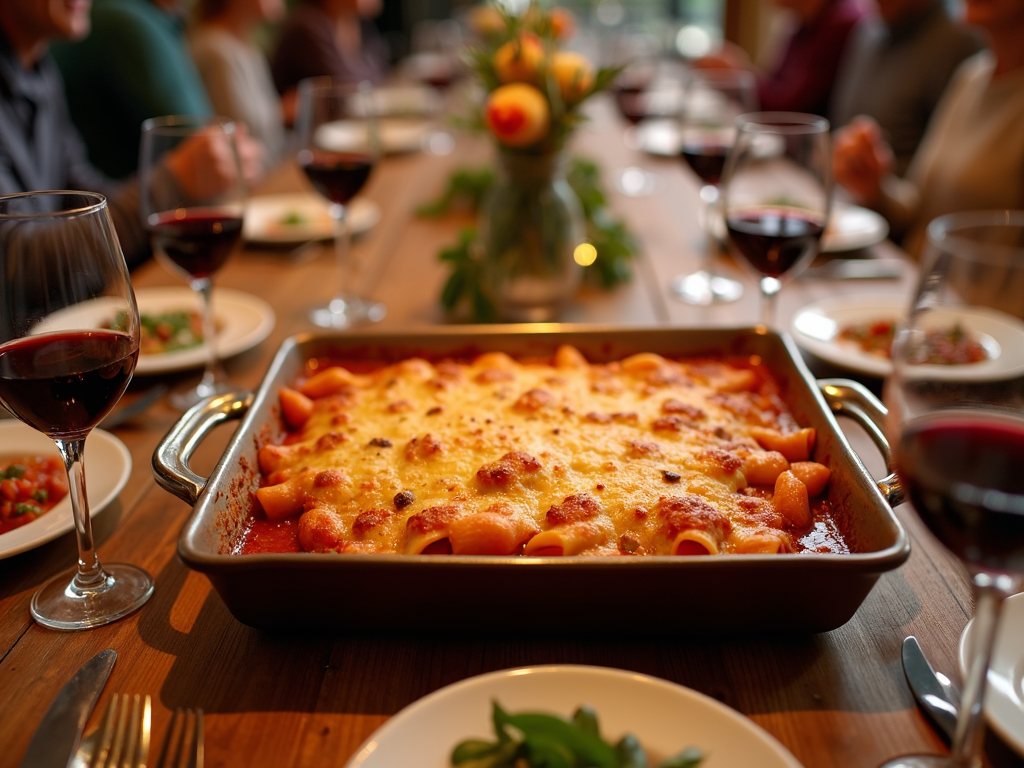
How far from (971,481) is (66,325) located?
0.82 metres

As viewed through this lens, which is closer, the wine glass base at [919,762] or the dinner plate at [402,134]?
the wine glass base at [919,762]

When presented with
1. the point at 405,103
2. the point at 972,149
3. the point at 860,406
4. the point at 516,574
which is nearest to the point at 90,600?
the point at 516,574

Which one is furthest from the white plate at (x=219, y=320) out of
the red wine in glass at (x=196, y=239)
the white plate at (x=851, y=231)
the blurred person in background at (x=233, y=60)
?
the blurred person in background at (x=233, y=60)

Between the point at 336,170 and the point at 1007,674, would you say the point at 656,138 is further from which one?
the point at 1007,674

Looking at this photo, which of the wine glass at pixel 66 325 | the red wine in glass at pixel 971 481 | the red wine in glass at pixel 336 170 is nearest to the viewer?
the red wine in glass at pixel 971 481

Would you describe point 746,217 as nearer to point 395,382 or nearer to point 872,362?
point 872,362

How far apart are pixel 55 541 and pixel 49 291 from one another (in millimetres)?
385

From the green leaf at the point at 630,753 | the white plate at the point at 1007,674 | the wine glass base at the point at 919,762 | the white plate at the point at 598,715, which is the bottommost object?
the wine glass base at the point at 919,762

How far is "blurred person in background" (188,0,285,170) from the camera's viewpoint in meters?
4.26

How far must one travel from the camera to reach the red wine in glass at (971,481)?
60cm

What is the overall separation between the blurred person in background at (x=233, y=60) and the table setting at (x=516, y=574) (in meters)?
3.17

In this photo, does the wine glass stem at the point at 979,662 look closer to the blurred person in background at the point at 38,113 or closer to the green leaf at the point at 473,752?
the green leaf at the point at 473,752

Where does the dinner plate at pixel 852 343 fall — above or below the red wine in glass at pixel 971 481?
below

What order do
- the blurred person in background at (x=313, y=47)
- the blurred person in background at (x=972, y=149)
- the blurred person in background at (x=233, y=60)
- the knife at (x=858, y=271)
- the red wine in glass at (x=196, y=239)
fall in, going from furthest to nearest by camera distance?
the blurred person in background at (x=313, y=47)
the blurred person in background at (x=233, y=60)
the blurred person in background at (x=972, y=149)
the knife at (x=858, y=271)
the red wine in glass at (x=196, y=239)
